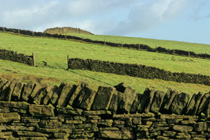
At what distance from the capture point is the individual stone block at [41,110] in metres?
8.42

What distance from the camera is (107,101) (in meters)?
8.30

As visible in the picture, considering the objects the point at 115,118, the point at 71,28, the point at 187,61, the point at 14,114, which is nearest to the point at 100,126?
the point at 115,118

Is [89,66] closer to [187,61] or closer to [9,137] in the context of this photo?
[187,61]

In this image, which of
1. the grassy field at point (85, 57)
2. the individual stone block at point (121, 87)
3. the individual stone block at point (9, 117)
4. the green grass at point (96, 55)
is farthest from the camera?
the green grass at point (96, 55)

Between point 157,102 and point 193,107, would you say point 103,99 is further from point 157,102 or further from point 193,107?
point 193,107

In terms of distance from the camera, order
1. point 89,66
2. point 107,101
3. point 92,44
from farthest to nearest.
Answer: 1. point 92,44
2. point 89,66
3. point 107,101

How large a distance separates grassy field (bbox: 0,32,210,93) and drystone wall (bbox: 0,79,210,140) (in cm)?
1102

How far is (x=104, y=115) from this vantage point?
27.7 ft

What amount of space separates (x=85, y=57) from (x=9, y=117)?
26413 millimetres

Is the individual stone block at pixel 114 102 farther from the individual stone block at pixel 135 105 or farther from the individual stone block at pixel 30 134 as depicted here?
the individual stone block at pixel 30 134

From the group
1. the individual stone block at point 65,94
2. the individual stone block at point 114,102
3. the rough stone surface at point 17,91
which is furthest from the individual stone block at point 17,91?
the individual stone block at point 114,102

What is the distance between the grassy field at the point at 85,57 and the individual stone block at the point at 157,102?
479 inches

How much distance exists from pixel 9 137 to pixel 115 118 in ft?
8.79

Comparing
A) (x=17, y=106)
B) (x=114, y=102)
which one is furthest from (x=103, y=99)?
(x=17, y=106)
